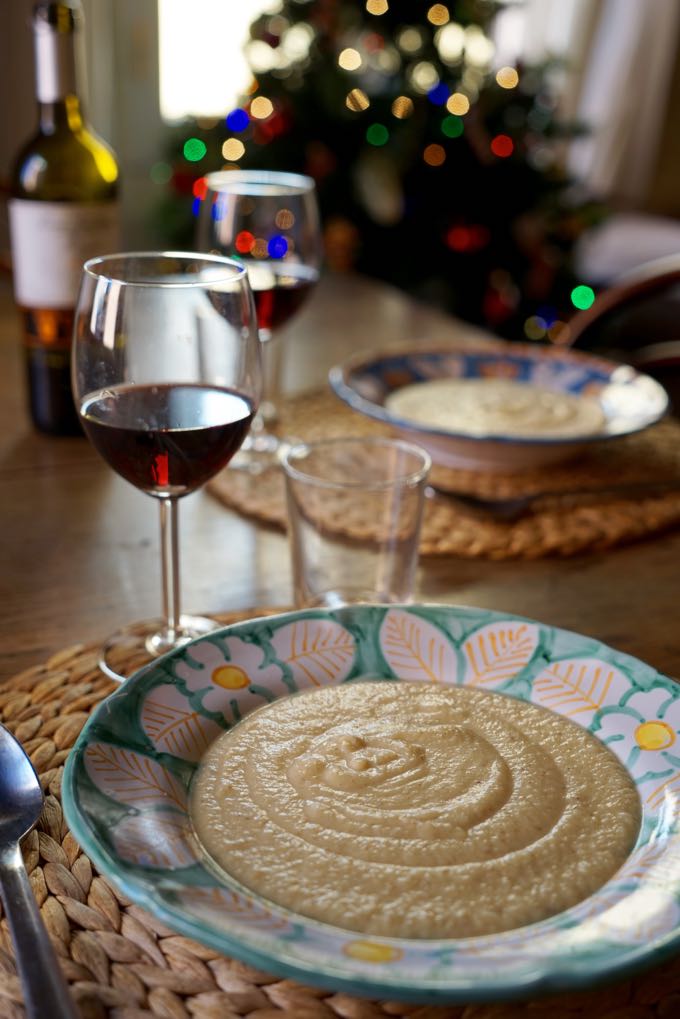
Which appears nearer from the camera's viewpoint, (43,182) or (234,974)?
(234,974)

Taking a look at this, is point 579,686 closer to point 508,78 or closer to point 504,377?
point 504,377

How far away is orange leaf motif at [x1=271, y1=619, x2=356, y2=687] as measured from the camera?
2.33ft

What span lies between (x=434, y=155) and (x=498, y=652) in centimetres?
281

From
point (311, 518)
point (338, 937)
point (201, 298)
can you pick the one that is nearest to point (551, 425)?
point (311, 518)

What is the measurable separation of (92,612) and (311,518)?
0.71 feet

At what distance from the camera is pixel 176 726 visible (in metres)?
0.63

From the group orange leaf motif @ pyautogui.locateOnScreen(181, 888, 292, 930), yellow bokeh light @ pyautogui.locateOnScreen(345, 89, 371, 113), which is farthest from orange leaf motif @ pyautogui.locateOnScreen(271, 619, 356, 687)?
yellow bokeh light @ pyautogui.locateOnScreen(345, 89, 371, 113)

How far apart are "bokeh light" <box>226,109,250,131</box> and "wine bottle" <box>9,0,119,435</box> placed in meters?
2.11

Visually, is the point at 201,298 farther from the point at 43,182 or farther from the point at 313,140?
the point at 313,140

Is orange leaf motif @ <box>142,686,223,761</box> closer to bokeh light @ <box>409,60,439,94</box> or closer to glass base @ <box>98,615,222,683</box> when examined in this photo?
glass base @ <box>98,615,222,683</box>

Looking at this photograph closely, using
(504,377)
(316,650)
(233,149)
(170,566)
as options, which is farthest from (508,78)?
(316,650)

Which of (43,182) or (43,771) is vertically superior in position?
(43,182)

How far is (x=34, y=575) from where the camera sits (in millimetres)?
978

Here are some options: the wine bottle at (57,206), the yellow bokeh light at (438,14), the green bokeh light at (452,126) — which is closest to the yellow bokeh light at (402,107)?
the green bokeh light at (452,126)
